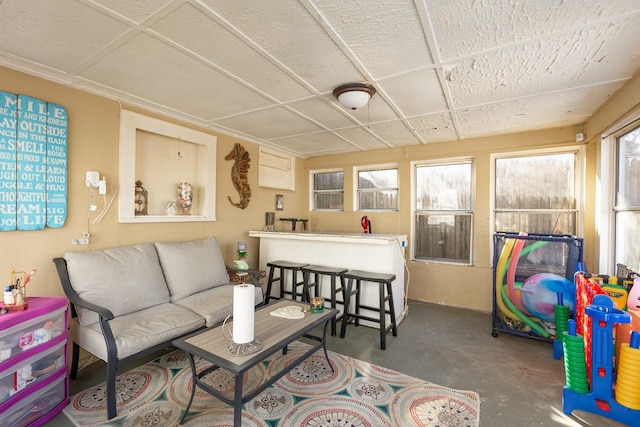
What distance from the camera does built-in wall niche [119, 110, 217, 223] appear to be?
106 inches

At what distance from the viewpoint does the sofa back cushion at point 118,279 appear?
7.08 feet

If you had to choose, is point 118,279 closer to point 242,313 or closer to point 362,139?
point 242,313

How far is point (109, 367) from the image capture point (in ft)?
5.92

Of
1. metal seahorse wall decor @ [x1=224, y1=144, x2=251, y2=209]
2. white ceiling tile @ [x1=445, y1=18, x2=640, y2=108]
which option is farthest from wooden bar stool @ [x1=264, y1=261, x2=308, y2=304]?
white ceiling tile @ [x1=445, y1=18, x2=640, y2=108]

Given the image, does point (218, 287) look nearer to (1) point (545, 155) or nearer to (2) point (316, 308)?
(2) point (316, 308)

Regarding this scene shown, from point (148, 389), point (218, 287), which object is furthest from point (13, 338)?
point (218, 287)

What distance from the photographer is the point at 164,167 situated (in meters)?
3.18

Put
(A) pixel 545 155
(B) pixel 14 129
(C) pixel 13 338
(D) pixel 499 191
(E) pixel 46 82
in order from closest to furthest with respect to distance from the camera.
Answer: (C) pixel 13 338 < (B) pixel 14 129 < (E) pixel 46 82 < (A) pixel 545 155 < (D) pixel 499 191

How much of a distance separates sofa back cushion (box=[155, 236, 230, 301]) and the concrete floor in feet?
2.88

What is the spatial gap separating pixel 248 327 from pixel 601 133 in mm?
3949

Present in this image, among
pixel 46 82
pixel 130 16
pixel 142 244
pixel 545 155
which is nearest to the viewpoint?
pixel 130 16

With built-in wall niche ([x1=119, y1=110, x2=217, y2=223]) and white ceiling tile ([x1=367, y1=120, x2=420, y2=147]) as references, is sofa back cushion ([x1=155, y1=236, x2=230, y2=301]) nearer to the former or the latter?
built-in wall niche ([x1=119, y1=110, x2=217, y2=223])

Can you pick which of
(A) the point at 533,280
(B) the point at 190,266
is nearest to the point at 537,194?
(A) the point at 533,280

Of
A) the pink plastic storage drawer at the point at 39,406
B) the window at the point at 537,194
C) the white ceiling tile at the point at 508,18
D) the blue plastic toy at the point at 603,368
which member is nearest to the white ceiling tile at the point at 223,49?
the white ceiling tile at the point at 508,18
